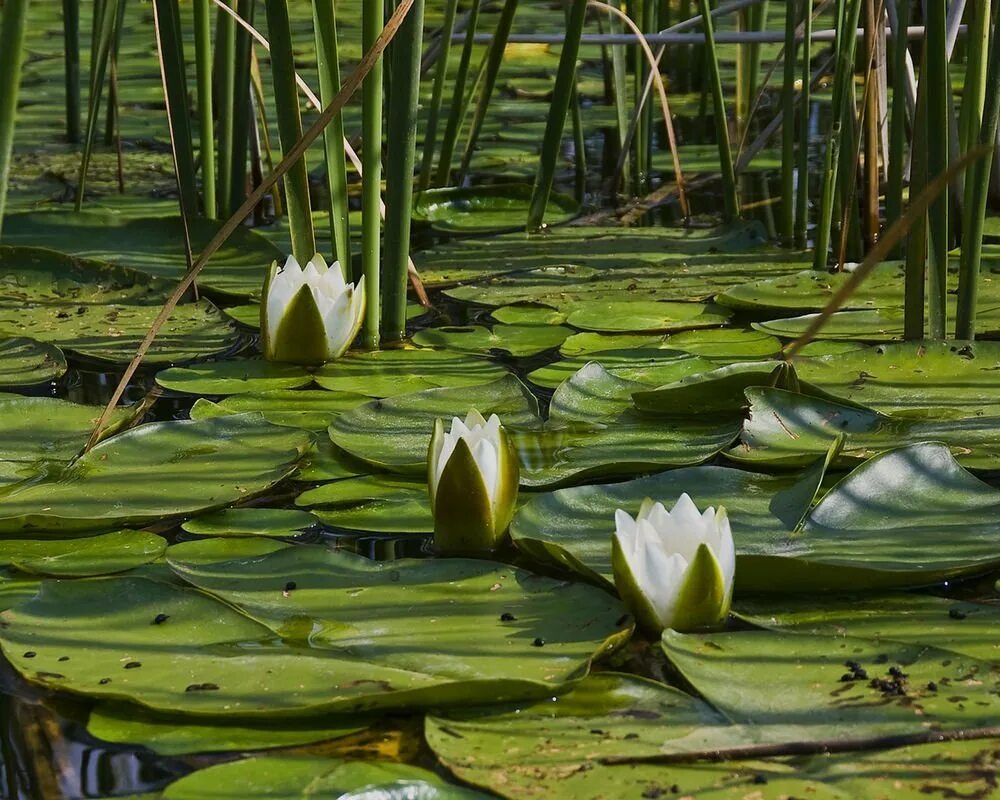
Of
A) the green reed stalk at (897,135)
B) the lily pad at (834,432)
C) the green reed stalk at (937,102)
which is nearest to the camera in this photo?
the lily pad at (834,432)

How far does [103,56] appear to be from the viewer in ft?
9.02

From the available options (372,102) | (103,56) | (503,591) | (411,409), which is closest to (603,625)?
(503,591)

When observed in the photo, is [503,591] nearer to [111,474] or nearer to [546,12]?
[111,474]

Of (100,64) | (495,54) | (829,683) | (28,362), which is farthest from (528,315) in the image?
(829,683)

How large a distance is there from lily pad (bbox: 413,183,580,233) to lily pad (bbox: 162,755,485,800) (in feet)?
7.58

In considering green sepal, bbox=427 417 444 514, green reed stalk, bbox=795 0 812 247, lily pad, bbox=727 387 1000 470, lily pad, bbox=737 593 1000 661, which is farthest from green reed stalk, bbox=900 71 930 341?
green sepal, bbox=427 417 444 514

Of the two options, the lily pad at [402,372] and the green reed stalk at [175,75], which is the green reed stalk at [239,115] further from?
the lily pad at [402,372]

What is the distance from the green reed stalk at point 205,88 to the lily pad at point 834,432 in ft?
4.65

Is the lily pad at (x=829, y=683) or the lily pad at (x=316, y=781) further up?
the lily pad at (x=829, y=683)

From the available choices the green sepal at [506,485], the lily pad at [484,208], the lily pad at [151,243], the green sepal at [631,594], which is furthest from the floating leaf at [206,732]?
the lily pad at [484,208]

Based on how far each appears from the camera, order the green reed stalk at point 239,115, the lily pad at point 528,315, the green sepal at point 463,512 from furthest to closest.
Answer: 1. the green reed stalk at point 239,115
2. the lily pad at point 528,315
3. the green sepal at point 463,512

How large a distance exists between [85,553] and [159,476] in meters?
0.22

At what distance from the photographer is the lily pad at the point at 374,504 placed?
1.70 m

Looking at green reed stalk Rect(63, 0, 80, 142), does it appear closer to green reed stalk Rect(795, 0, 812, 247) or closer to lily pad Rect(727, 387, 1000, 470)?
green reed stalk Rect(795, 0, 812, 247)
